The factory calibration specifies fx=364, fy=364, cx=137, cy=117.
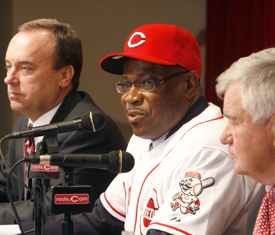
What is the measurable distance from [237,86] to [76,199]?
1.70 feet

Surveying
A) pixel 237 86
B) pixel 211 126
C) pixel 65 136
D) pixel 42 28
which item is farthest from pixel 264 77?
pixel 42 28

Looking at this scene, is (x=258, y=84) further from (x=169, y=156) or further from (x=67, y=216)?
(x=67, y=216)

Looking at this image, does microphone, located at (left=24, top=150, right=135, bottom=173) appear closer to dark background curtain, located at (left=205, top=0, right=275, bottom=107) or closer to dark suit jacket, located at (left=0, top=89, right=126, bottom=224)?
dark suit jacket, located at (left=0, top=89, right=126, bottom=224)

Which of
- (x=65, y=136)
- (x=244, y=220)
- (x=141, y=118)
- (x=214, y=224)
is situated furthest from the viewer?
(x=65, y=136)

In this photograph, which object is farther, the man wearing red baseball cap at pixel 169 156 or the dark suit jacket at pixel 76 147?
the dark suit jacket at pixel 76 147

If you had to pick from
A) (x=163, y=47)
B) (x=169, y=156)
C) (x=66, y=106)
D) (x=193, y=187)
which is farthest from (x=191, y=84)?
(x=66, y=106)

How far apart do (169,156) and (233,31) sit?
1.82 meters

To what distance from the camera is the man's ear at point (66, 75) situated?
6.95ft

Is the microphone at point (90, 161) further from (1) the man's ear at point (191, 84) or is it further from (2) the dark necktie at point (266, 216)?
(1) the man's ear at point (191, 84)

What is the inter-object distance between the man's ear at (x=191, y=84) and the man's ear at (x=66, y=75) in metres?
0.93

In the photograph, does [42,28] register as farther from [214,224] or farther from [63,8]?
[214,224]

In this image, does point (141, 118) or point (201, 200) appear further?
point (141, 118)

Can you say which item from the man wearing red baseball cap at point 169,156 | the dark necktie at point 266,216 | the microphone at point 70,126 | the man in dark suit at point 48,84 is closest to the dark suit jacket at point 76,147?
the man in dark suit at point 48,84

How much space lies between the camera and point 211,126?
1.25m
